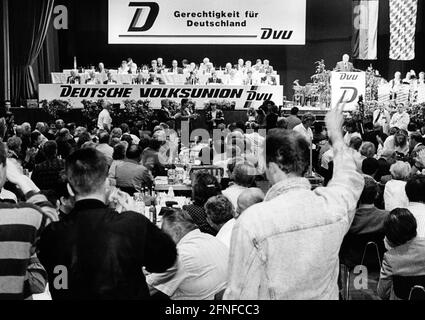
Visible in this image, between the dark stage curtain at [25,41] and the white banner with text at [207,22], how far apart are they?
2462mm

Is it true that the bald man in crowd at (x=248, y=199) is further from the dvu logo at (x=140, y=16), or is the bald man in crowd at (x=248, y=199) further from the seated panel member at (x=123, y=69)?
the dvu logo at (x=140, y=16)

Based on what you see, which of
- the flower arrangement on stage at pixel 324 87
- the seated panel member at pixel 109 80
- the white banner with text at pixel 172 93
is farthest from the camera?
the flower arrangement on stage at pixel 324 87

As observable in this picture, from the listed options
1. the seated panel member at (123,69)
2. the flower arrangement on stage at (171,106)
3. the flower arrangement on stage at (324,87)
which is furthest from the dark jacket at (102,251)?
the seated panel member at (123,69)

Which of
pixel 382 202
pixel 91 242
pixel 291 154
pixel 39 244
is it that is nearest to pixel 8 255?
pixel 39 244

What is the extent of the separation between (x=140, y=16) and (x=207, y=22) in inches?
66.0

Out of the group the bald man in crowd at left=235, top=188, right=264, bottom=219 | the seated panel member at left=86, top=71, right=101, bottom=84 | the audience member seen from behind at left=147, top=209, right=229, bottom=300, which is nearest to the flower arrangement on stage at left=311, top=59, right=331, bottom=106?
the seated panel member at left=86, top=71, right=101, bottom=84

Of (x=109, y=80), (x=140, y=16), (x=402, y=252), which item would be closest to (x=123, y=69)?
(x=109, y=80)

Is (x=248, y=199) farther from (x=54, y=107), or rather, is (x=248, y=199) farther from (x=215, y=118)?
(x=54, y=107)

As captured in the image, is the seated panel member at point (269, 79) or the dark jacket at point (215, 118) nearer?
the dark jacket at point (215, 118)

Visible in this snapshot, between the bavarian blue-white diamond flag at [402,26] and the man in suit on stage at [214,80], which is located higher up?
the bavarian blue-white diamond flag at [402,26]

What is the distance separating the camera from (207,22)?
17.4 metres

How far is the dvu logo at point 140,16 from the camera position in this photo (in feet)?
56.5

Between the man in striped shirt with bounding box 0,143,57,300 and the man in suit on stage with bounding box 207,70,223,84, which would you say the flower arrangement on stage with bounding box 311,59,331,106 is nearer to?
the man in suit on stage with bounding box 207,70,223,84

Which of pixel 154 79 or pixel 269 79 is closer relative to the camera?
pixel 154 79
